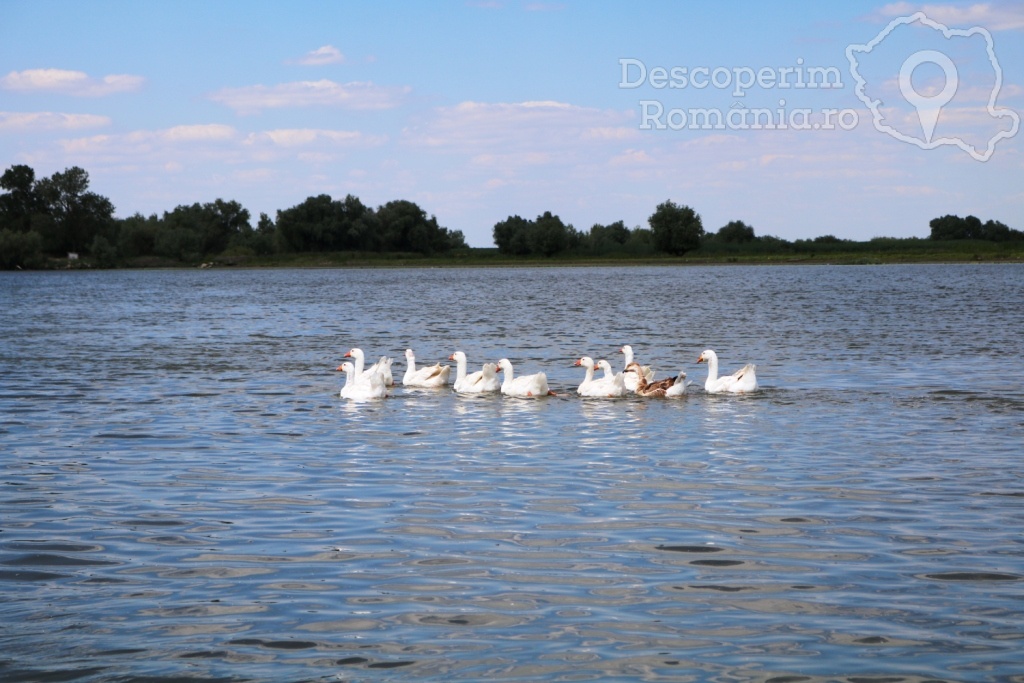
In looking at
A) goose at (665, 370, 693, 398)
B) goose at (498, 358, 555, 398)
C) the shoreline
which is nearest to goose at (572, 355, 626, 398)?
goose at (498, 358, 555, 398)

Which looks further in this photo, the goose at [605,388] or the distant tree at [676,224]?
the distant tree at [676,224]

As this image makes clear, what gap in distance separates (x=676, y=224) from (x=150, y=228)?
64624 mm

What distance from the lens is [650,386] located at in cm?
2031

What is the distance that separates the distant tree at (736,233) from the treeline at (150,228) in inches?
1357

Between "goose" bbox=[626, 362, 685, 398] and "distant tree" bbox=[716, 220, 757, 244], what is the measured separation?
13408cm

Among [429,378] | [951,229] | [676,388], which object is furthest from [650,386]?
[951,229]

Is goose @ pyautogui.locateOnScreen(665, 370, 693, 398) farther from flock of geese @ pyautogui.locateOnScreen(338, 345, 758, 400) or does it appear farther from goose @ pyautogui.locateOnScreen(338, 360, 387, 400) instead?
goose @ pyautogui.locateOnScreen(338, 360, 387, 400)

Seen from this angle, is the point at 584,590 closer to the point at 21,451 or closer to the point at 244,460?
the point at 244,460

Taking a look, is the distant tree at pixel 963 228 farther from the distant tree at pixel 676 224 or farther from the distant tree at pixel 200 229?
the distant tree at pixel 200 229

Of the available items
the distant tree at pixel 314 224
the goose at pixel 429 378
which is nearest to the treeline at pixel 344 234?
the distant tree at pixel 314 224

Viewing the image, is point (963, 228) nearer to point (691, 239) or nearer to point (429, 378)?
point (691, 239)

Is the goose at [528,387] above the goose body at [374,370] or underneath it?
underneath

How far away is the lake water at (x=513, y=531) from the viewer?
7367 mm

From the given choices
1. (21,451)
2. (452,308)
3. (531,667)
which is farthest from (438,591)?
(452,308)
